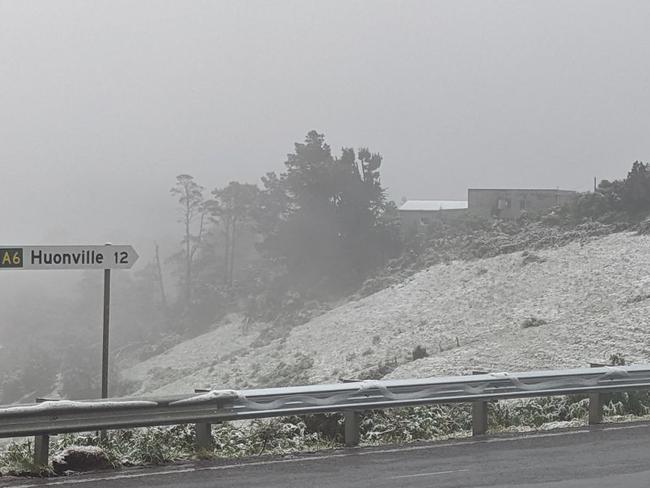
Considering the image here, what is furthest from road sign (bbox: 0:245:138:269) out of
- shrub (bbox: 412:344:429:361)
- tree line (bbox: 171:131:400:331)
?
tree line (bbox: 171:131:400:331)

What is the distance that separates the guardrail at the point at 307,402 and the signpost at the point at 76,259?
5.67 ft

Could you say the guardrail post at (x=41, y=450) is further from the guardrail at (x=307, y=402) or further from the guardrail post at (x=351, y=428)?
the guardrail post at (x=351, y=428)

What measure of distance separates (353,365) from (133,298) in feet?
184

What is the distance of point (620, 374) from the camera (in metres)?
13.5

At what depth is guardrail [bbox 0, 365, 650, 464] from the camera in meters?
9.80

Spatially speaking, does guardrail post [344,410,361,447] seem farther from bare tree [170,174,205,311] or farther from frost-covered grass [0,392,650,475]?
bare tree [170,174,205,311]

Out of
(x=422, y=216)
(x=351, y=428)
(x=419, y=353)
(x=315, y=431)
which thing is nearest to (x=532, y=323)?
(x=419, y=353)

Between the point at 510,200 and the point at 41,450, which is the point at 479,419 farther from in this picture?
the point at 510,200

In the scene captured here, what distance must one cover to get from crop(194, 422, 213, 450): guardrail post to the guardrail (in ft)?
0.04

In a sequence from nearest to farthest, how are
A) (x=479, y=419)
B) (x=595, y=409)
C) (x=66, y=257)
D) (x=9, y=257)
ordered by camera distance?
(x=9, y=257)
(x=66, y=257)
(x=479, y=419)
(x=595, y=409)

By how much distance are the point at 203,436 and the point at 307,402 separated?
127 cm

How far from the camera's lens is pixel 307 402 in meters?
11.3

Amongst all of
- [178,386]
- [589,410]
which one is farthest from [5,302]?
[589,410]

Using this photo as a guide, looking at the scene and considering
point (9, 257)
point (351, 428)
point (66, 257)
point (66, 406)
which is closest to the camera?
point (66, 406)
